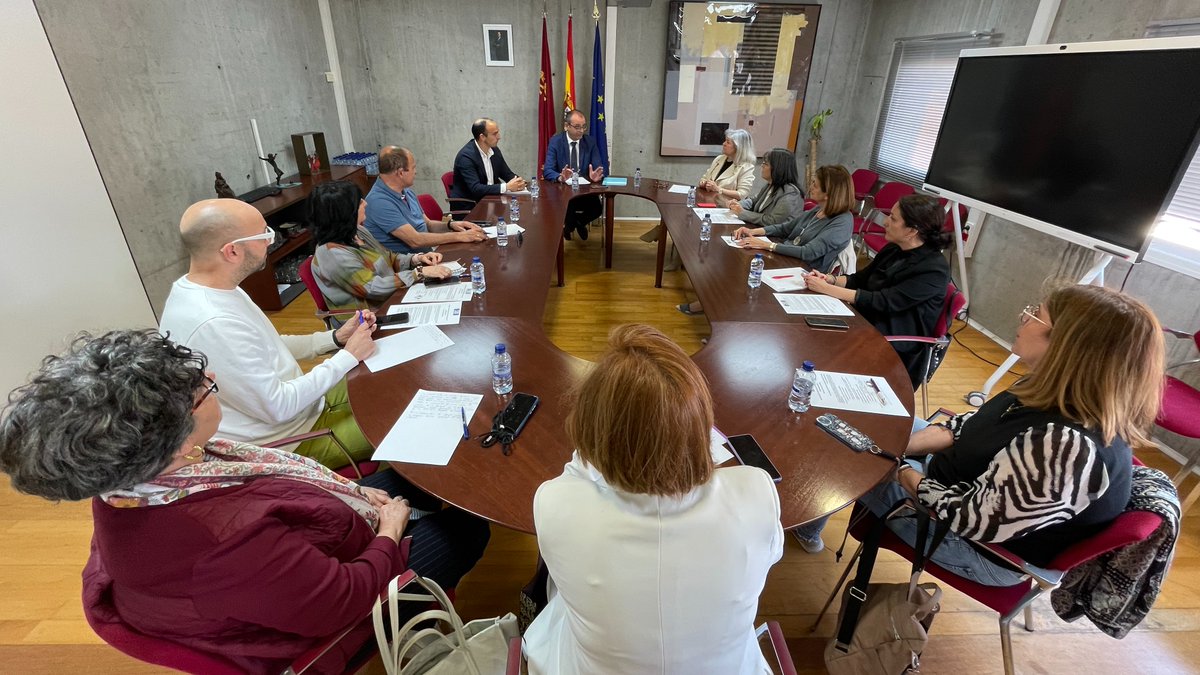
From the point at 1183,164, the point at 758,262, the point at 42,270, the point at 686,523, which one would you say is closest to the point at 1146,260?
the point at 1183,164

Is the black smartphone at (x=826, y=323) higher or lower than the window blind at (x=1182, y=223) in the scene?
lower

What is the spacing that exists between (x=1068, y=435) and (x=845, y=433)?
51 cm

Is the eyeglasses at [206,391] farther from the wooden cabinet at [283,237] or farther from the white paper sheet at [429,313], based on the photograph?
the wooden cabinet at [283,237]

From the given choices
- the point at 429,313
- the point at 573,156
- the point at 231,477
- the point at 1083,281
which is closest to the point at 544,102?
the point at 573,156

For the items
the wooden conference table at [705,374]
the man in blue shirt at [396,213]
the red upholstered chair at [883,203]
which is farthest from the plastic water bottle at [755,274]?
Result: the red upholstered chair at [883,203]

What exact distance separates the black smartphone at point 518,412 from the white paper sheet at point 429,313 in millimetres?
711

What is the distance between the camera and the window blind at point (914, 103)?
Result: 4500 millimetres

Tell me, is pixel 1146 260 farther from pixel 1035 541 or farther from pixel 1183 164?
pixel 1035 541

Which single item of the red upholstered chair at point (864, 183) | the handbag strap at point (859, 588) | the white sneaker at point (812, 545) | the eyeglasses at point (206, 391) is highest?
the eyeglasses at point (206, 391)

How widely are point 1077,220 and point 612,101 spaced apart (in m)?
4.60

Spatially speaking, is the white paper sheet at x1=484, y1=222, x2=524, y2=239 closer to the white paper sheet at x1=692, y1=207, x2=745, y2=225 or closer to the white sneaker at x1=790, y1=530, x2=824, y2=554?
the white paper sheet at x1=692, y1=207, x2=745, y2=225

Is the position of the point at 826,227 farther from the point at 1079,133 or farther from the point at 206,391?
the point at 206,391

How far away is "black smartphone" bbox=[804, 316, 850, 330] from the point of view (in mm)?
2238

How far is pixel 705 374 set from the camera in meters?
1.85
